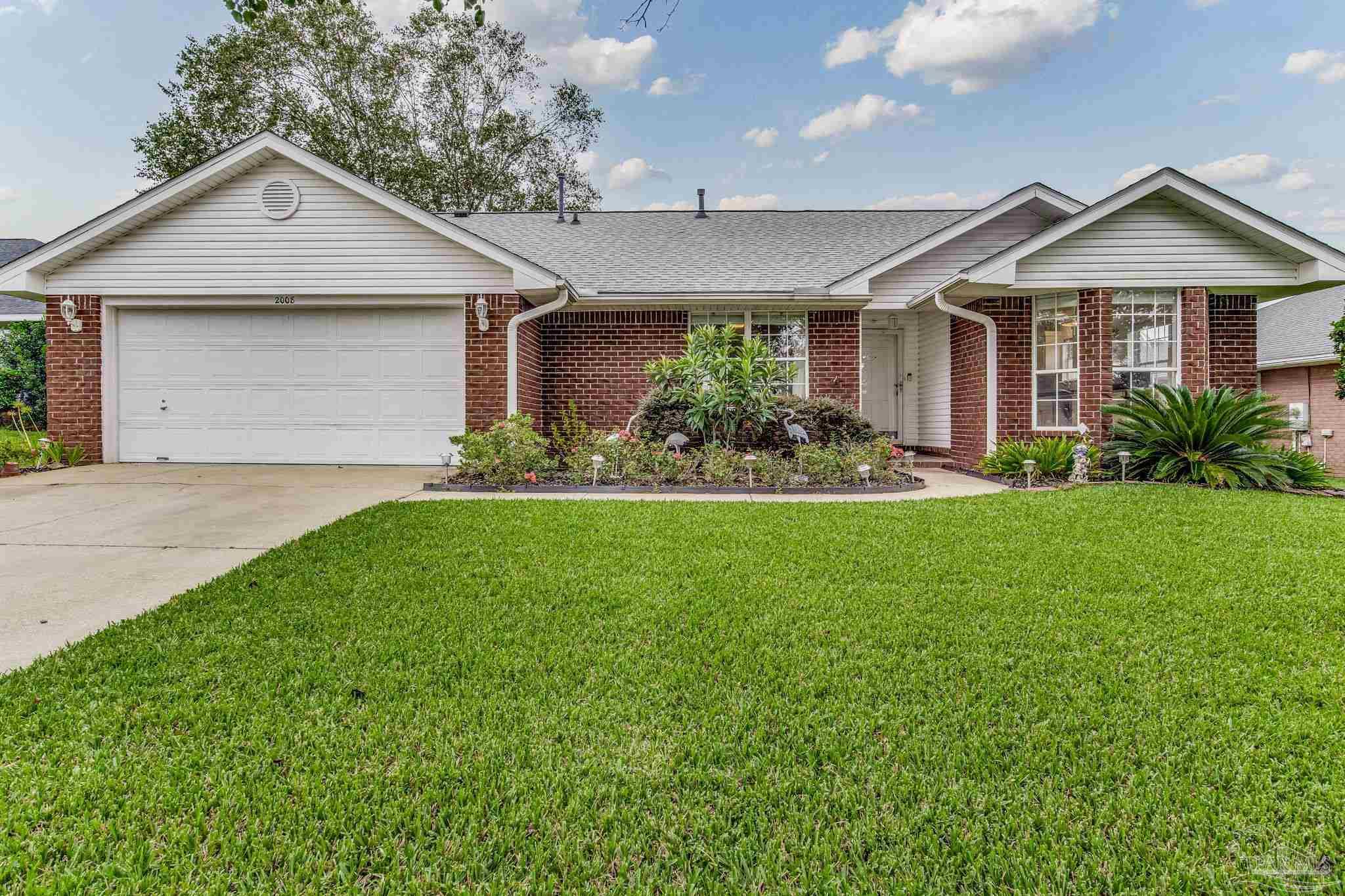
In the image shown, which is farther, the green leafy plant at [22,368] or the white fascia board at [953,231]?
the green leafy plant at [22,368]

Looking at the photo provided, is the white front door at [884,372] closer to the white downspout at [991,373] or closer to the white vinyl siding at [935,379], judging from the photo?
the white vinyl siding at [935,379]

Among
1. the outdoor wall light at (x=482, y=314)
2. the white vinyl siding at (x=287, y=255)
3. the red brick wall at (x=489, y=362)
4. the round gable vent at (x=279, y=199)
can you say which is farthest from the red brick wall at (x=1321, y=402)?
the round gable vent at (x=279, y=199)

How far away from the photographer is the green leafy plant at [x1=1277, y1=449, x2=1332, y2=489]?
7.03 metres

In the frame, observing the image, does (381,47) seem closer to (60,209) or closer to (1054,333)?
(60,209)

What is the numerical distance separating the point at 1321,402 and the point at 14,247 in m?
32.6

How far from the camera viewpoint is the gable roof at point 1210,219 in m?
7.94

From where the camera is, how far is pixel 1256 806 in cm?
174

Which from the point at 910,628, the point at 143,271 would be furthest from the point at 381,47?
the point at 910,628

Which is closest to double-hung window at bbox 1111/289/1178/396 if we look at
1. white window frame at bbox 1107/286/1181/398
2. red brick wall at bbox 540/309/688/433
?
white window frame at bbox 1107/286/1181/398

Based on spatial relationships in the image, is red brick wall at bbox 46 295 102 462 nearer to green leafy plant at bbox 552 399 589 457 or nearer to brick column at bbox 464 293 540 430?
brick column at bbox 464 293 540 430

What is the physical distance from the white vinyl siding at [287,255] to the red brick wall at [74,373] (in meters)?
0.30

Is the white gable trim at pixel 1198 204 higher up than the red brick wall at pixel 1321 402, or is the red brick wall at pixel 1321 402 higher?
the white gable trim at pixel 1198 204

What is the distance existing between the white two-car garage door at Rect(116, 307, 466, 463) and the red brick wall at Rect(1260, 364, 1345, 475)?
652 inches

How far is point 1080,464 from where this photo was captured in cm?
782
